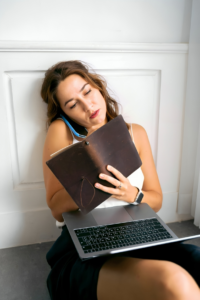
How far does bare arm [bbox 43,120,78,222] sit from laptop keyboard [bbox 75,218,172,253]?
0.17m

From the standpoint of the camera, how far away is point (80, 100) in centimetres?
107

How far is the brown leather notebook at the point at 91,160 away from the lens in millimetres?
835

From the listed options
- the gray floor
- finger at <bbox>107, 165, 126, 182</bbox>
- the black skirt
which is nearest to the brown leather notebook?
finger at <bbox>107, 165, 126, 182</bbox>

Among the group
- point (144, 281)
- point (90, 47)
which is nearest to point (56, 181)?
point (144, 281)

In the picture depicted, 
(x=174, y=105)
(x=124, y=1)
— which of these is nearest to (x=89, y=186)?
(x=174, y=105)

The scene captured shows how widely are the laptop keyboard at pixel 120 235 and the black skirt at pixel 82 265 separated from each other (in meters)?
0.05

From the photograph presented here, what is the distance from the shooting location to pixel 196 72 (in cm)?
141

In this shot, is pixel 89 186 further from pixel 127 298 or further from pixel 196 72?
pixel 196 72

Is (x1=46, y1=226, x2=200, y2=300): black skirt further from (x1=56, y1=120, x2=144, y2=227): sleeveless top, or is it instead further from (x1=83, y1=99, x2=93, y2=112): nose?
(x1=83, y1=99, x2=93, y2=112): nose

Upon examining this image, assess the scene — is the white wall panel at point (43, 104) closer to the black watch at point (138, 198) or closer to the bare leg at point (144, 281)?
the black watch at point (138, 198)

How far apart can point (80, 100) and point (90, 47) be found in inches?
13.9

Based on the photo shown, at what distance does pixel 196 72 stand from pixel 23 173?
3.49 ft

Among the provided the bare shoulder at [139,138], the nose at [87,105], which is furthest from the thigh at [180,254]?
the nose at [87,105]

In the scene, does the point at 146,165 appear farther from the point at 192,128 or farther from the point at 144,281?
the point at 144,281
